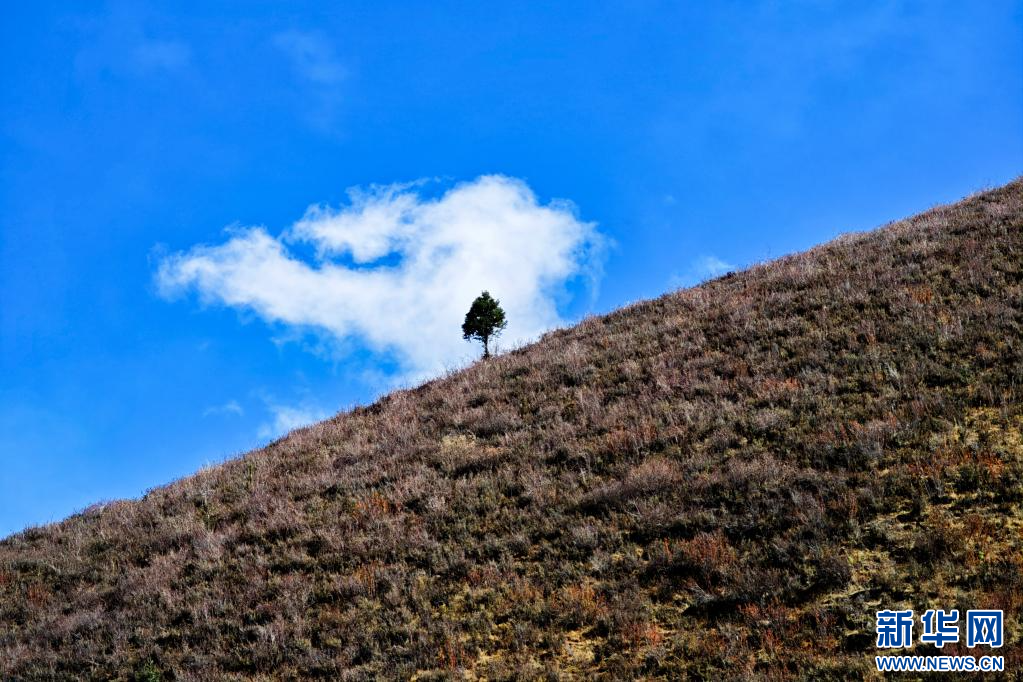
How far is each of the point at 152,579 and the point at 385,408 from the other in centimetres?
834

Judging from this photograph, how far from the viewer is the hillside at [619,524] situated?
25.6ft

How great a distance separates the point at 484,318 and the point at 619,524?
3306 cm

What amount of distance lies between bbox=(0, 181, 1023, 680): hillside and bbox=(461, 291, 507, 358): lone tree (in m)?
25.0

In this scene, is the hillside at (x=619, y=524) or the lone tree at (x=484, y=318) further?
the lone tree at (x=484, y=318)

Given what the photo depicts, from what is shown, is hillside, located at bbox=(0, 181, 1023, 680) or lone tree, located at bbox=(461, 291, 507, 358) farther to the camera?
lone tree, located at bbox=(461, 291, 507, 358)

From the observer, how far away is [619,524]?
1003 cm

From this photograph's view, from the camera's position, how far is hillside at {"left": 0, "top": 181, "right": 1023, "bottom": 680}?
7797 millimetres

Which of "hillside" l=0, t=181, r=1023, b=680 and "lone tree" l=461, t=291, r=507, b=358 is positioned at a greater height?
"lone tree" l=461, t=291, r=507, b=358

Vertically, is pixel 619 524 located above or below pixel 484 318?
below

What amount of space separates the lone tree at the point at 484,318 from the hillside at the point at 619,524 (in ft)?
82.0

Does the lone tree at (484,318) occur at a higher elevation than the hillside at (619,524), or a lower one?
higher

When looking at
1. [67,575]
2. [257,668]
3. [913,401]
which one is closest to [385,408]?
[67,575]

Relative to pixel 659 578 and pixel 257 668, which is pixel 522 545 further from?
pixel 257 668

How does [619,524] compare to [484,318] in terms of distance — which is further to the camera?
[484,318]
